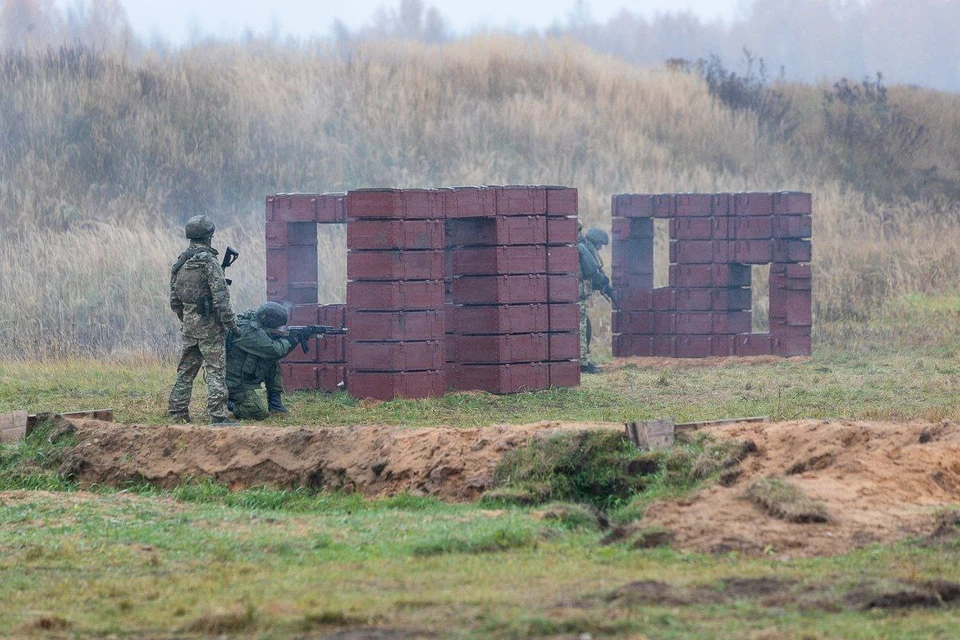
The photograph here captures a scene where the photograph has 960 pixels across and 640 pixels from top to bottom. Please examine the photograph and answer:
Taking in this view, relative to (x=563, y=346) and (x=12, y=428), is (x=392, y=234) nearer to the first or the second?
(x=563, y=346)

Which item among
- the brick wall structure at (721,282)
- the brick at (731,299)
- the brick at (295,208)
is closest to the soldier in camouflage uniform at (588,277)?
the brick wall structure at (721,282)

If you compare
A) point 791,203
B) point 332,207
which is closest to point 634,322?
point 791,203

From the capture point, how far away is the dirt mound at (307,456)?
30.4 feet

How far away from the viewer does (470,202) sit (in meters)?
14.0

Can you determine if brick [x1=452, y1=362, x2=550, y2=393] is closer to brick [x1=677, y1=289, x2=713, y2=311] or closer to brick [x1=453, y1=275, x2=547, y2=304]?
brick [x1=453, y1=275, x2=547, y2=304]

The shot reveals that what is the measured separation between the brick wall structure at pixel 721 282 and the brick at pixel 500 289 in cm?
472

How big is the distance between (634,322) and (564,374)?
15.0ft

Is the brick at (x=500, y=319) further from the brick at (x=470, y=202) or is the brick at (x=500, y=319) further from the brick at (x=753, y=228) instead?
the brick at (x=753, y=228)

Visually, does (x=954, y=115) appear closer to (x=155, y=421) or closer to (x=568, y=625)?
(x=155, y=421)

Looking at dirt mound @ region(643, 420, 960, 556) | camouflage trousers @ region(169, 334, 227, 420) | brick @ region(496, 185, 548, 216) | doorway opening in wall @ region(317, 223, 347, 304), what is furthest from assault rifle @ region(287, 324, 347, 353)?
doorway opening in wall @ region(317, 223, 347, 304)

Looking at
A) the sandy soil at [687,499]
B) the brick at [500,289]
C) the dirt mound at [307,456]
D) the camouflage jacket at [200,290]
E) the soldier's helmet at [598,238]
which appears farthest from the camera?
the soldier's helmet at [598,238]

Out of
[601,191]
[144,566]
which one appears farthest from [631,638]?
[601,191]

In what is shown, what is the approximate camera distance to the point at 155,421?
12.3 meters

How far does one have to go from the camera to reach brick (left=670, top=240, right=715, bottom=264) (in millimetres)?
18594
